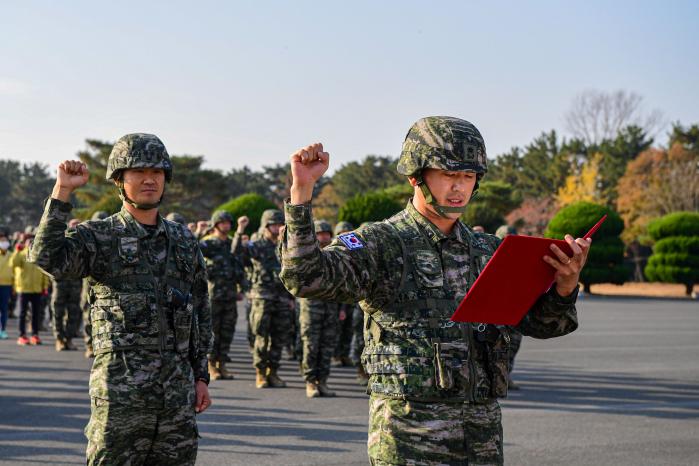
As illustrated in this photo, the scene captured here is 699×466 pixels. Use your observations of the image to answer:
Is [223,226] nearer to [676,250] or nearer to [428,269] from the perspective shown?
[428,269]

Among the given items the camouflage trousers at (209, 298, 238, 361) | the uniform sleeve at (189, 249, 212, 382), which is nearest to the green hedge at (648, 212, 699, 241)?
the camouflage trousers at (209, 298, 238, 361)

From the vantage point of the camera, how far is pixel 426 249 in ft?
11.5

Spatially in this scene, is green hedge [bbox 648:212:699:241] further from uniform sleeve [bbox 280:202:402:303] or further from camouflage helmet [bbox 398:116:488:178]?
uniform sleeve [bbox 280:202:402:303]

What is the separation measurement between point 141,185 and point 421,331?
2.09 m

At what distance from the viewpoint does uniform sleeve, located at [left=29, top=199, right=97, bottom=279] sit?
425 cm

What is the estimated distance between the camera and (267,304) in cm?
1211

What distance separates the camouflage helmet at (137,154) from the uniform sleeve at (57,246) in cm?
50

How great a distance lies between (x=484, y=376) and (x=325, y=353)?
25.4 feet

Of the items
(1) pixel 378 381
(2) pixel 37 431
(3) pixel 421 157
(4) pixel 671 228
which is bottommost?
(2) pixel 37 431

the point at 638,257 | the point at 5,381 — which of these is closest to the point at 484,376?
the point at 5,381

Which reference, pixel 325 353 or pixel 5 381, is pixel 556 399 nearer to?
pixel 325 353

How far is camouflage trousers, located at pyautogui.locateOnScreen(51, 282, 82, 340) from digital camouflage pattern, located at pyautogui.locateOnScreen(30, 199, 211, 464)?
11474 mm

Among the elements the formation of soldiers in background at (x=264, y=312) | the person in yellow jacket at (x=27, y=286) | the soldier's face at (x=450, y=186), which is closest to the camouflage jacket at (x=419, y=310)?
the soldier's face at (x=450, y=186)

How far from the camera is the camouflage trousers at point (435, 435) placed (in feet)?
10.9
